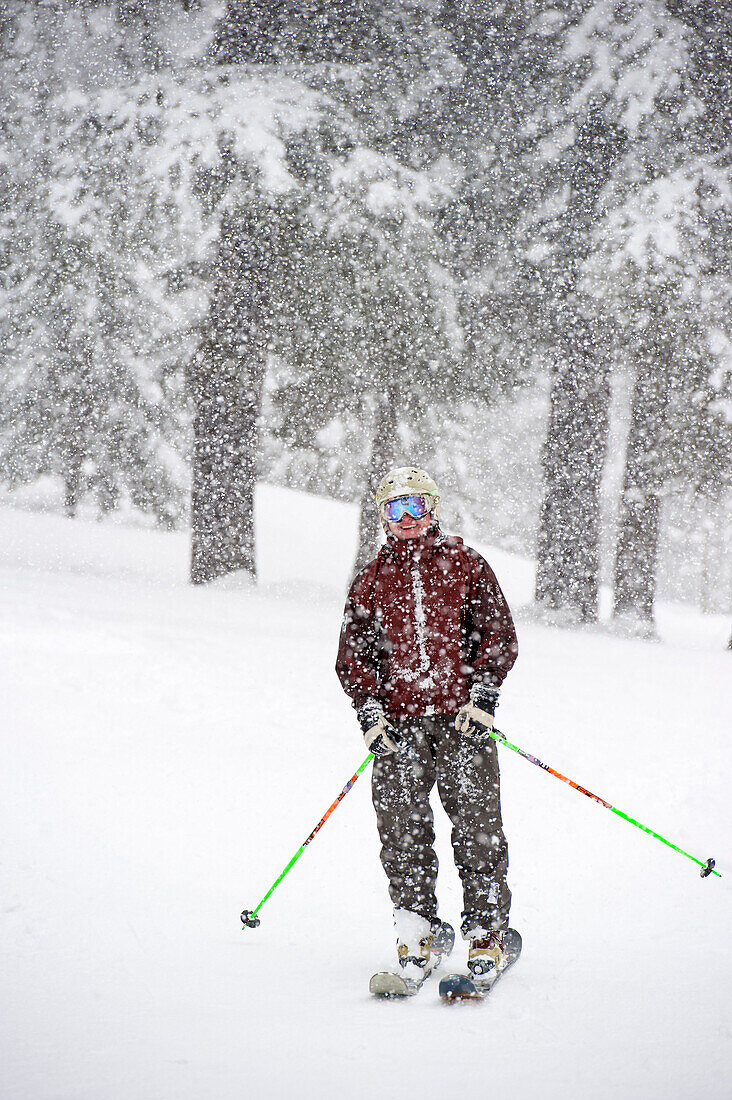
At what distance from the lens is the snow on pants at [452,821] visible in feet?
12.7

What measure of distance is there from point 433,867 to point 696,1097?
1.38 meters

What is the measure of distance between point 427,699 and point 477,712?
0.80 feet

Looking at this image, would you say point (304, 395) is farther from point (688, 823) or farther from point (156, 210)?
point (688, 823)

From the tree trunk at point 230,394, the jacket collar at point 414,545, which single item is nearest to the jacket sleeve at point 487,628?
the jacket collar at point 414,545

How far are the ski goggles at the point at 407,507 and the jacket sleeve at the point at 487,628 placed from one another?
0.99 feet

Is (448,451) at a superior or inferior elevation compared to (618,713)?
superior

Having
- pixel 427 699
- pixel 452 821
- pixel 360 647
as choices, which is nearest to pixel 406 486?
pixel 360 647

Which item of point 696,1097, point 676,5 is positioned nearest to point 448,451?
point 676,5

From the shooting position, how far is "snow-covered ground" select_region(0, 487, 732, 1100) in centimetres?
304

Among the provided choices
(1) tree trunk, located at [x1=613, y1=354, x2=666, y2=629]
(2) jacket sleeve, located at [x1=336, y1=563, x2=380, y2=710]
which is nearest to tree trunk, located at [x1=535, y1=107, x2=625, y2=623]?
(1) tree trunk, located at [x1=613, y1=354, x2=666, y2=629]

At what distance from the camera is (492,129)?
1191cm

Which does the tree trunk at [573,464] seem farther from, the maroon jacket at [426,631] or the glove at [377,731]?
the glove at [377,731]

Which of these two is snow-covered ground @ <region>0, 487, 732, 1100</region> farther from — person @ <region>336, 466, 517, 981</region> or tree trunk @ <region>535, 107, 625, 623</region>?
tree trunk @ <region>535, 107, 625, 623</region>

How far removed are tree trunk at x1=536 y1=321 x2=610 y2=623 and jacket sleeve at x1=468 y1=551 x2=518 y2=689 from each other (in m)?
9.08
